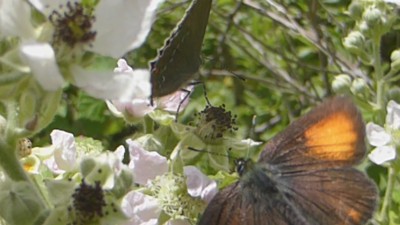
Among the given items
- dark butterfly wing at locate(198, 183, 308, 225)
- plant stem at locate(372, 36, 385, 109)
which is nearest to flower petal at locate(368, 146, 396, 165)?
plant stem at locate(372, 36, 385, 109)

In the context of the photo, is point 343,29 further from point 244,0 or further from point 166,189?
point 166,189

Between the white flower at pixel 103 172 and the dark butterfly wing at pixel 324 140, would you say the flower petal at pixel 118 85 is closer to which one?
the white flower at pixel 103 172

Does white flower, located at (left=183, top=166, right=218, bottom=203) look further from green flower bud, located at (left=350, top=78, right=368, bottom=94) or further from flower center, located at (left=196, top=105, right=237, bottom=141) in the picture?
green flower bud, located at (left=350, top=78, right=368, bottom=94)

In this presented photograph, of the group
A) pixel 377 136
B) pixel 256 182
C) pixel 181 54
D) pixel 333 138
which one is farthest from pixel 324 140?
pixel 377 136

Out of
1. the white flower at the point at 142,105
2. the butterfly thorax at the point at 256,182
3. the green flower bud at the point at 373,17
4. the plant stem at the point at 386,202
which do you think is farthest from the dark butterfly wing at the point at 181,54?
the green flower bud at the point at 373,17

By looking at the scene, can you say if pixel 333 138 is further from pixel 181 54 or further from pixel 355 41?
pixel 355 41
